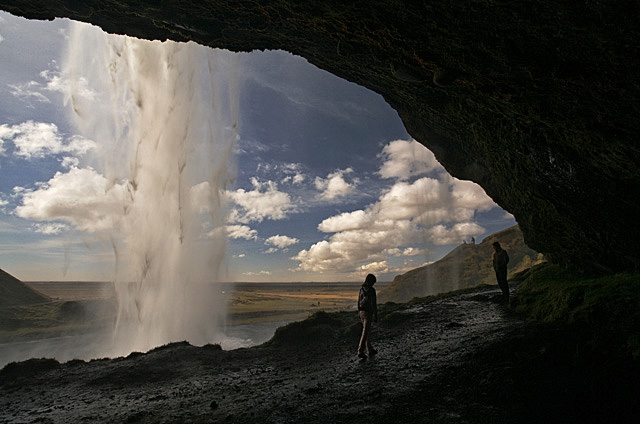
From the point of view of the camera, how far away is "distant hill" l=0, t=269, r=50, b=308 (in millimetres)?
71150

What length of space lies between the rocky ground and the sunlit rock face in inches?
173

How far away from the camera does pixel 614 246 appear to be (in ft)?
32.6

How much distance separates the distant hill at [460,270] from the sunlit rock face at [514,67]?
74.9m

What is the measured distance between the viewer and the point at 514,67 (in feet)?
20.4

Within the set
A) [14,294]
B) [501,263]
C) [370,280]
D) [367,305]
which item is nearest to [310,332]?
[367,305]

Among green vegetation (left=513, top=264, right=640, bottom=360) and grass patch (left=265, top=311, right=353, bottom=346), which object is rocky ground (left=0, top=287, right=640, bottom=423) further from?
green vegetation (left=513, top=264, right=640, bottom=360)

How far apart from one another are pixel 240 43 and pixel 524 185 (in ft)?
44.7

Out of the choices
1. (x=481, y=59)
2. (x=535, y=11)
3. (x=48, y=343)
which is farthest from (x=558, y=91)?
(x=48, y=343)

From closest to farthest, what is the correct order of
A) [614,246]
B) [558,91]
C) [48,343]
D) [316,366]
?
[558,91] → [614,246] → [316,366] → [48,343]

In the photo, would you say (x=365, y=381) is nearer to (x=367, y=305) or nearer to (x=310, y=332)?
(x=367, y=305)

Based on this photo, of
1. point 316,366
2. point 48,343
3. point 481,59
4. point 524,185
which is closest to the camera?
point 481,59

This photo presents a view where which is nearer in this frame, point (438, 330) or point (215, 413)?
point (215, 413)

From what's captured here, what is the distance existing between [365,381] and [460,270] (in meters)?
98.9

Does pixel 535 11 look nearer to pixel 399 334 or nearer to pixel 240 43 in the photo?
pixel 240 43
